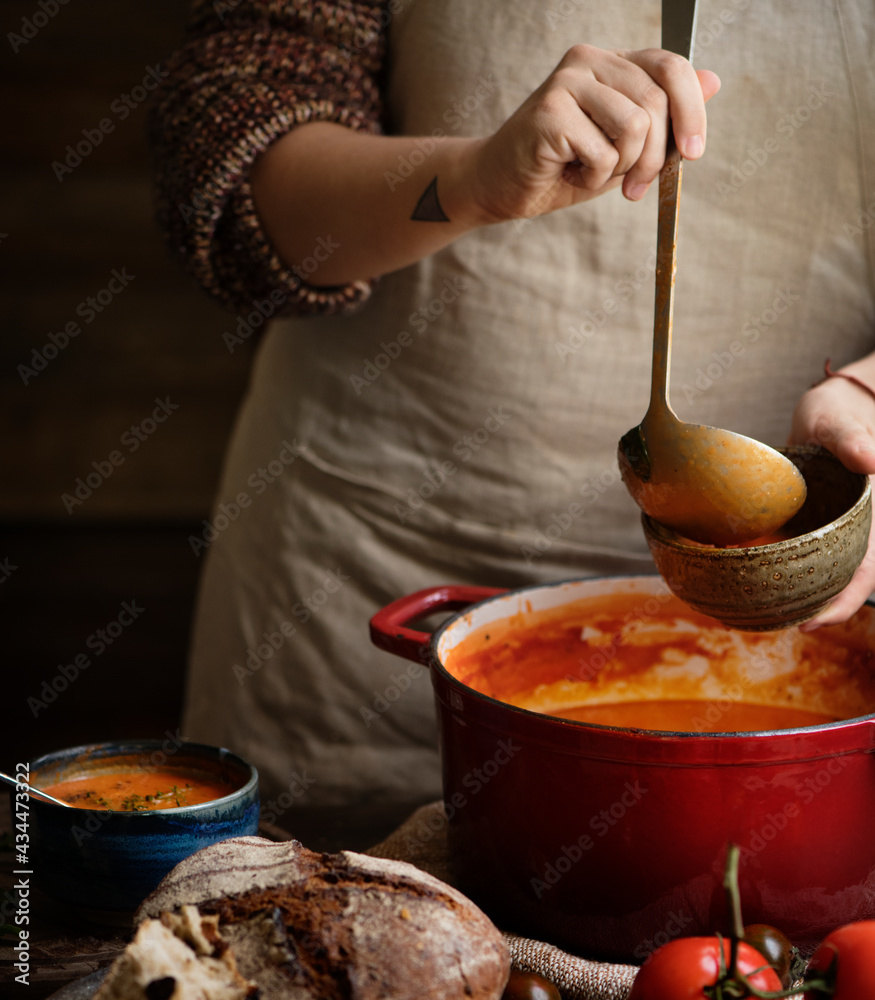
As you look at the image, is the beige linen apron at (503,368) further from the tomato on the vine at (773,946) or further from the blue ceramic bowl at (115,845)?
the tomato on the vine at (773,946)

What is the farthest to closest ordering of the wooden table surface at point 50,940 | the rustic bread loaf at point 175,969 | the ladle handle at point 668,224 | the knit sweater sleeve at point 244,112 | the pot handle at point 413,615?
1. the knit sweater sleeve at point 244,112
2. the pot handle at point 413,615
3. the ladle handle at point 668,224
4. the wooden table surface at point 50,940
5. the rustic bread loaf at point 175,969

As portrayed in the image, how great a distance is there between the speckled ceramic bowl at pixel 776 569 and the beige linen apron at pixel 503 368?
0.37 m

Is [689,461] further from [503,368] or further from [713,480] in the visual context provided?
[503,368]

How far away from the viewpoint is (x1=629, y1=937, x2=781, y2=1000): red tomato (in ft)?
1.74

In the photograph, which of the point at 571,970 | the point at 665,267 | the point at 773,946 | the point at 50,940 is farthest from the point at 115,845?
the point at 665,267

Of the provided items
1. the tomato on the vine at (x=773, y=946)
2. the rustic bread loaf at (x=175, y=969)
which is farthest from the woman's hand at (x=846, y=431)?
the rustic bread loaf at (x=175, y=969)

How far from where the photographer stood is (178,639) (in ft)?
9.69

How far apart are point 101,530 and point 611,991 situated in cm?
262

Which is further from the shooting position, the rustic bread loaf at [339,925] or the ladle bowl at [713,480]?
the ladle bowl at [713,480]

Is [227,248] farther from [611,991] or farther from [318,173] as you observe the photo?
[611,991]

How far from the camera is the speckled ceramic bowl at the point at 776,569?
2.33ft

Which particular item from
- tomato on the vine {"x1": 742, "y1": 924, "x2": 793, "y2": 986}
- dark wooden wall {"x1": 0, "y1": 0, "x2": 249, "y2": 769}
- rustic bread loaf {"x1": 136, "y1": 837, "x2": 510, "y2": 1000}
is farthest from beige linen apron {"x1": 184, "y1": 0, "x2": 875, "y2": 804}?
dark wooden wall {"x1": 0, "y1": 0, "x2": 249, "y2": 769}

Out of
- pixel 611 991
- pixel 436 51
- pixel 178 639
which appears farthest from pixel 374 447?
pixel 178 639

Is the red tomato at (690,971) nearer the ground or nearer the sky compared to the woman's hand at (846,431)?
nearer the ground
